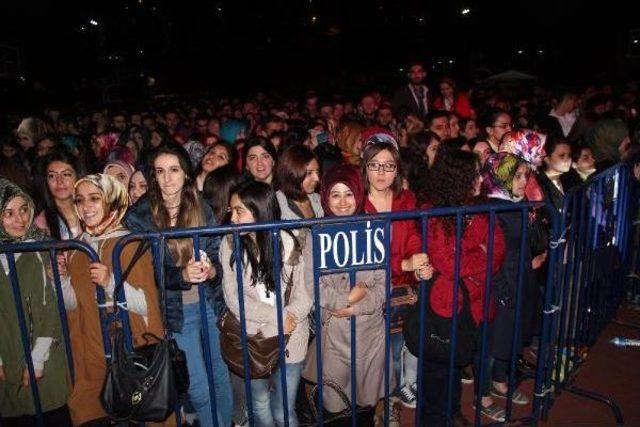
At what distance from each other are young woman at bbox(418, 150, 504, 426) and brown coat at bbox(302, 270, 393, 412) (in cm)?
31

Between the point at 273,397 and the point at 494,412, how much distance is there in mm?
1778

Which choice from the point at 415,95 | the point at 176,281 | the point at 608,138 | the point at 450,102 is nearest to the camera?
the point at 176,281

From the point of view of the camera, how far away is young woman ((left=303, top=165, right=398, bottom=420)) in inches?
124

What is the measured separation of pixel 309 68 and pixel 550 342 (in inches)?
1241

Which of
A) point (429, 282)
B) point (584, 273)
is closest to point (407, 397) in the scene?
point (429, 282)

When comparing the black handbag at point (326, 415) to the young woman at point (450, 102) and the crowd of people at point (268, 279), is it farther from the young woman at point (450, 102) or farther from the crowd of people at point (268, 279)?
the young woman at point (450, 102)

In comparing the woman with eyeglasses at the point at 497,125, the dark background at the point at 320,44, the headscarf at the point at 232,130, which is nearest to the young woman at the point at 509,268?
the woman with eyeglasses at the point at 497,125

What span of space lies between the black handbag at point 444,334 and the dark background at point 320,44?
23.8m

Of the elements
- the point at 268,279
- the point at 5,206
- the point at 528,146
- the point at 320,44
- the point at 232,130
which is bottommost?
the point at 268,279

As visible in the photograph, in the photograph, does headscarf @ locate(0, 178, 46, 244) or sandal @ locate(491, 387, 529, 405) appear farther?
sandal @ locate(491, 387, 529, 405)

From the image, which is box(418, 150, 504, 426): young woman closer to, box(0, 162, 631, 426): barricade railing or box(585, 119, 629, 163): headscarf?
box(0, 162, 631, 426): barricade railing

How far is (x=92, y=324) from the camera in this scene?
3.07m

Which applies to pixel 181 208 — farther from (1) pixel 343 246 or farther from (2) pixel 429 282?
(2) pixel 429 282

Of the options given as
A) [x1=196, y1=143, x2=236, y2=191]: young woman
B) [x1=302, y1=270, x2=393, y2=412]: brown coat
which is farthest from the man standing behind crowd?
[x1=302, y1=270, x2=393, y2=412]: brown coat
